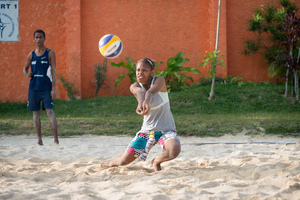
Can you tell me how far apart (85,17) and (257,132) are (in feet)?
22.0

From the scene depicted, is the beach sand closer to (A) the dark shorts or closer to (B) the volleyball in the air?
(A) the dark shorts

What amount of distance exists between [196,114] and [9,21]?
661 centimetres

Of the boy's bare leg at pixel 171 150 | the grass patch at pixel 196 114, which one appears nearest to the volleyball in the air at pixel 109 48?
the grass patch at pixel 196 114

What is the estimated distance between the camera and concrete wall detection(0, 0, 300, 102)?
35.3 feet

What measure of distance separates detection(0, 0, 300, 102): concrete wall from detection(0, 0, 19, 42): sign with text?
15cm

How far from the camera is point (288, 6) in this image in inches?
424

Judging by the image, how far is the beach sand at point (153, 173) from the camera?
2793mm

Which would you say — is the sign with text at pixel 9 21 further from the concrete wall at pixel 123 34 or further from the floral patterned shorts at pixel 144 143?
the floral patterned shorts at pixel 144 143

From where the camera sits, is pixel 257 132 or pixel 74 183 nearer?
pixel 74 183

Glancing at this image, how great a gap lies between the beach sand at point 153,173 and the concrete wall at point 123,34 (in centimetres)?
542

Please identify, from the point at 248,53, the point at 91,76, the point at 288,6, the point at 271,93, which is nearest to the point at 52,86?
the point at 91,76

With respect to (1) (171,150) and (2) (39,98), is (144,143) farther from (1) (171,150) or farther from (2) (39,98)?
(2) (39,98)

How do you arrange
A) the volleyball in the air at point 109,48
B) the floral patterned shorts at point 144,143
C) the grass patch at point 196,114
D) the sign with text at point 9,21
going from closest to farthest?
the floral patterned shorts at point 144,143
the grass patch at point 196,114
the volleyball in the air at point 109,48
the sign with text at point 9,21

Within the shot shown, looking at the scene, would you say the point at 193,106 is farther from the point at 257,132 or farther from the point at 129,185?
the point at 129,185
